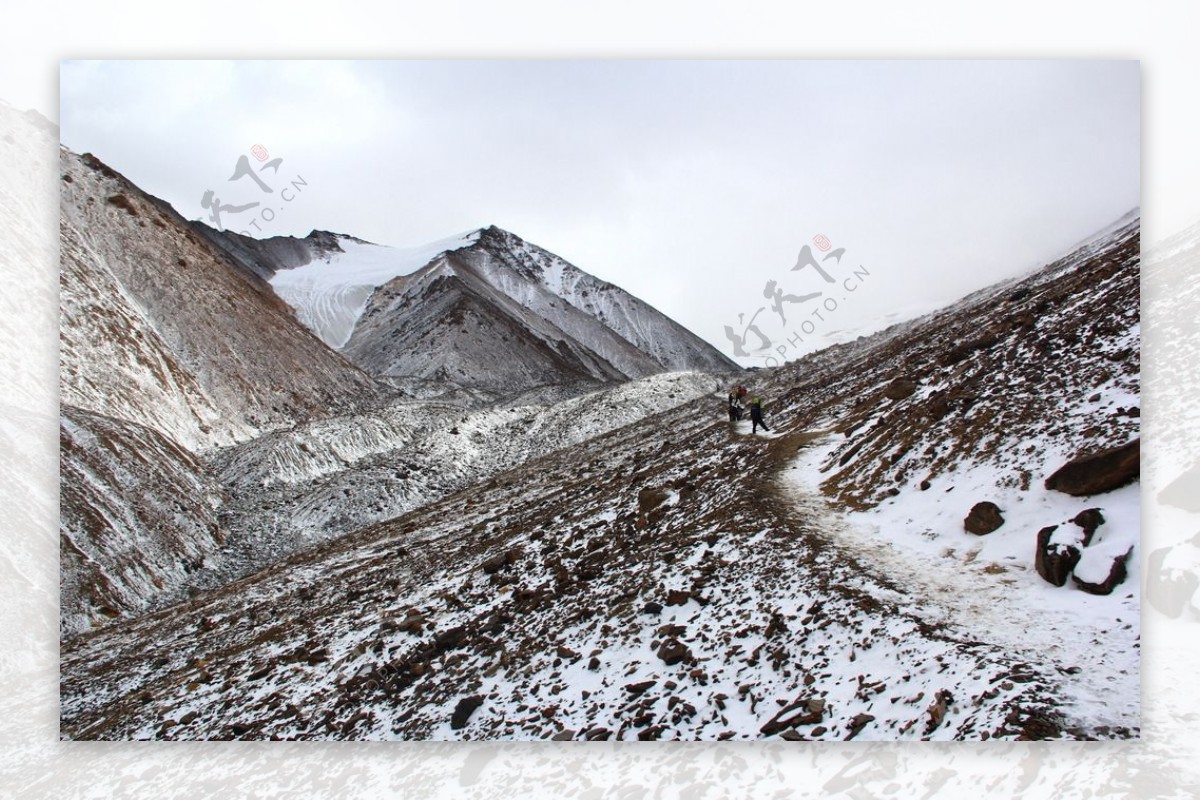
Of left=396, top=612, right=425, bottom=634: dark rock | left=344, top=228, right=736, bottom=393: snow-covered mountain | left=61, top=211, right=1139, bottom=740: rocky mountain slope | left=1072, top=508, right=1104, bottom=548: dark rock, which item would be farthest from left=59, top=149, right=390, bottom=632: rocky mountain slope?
left=344, top=228, right=736, bottom=393: snow-covered mountain

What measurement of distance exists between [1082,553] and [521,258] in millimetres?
86455

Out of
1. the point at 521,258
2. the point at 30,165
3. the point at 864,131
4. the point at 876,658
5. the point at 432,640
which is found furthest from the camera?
the point at 521,258

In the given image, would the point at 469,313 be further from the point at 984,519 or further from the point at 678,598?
the point at 984,519

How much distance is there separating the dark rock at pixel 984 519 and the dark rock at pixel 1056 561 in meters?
0.81

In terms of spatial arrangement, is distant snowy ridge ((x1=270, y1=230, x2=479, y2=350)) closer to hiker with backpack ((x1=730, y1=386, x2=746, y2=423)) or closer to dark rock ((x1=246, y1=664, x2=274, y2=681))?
hiker with backpack ((x1=730, y1=386, x2=746, y2=423))

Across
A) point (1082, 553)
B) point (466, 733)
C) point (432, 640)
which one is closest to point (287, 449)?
point (432, 640)

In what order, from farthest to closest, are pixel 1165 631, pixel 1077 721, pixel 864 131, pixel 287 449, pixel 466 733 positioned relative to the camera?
pixel 287 449 < pixel 864 131 < pixel 466 733 < pixel 1165 631 < pixel 1077 721

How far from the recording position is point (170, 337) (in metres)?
28.9

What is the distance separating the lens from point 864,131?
1252 cm

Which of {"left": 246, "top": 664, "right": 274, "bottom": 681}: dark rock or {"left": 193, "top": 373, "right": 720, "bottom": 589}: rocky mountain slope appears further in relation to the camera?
{"left": 193, "top": 373, "right": 720, "bottom": 589}: rocky mountain slope

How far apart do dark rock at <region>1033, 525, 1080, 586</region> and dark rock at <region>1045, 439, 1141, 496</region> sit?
3.08 ft

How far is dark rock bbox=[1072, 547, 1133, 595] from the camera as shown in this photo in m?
8.35

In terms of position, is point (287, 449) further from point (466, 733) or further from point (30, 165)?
point (466, 733)

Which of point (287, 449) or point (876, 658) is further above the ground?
point (287, 449)
